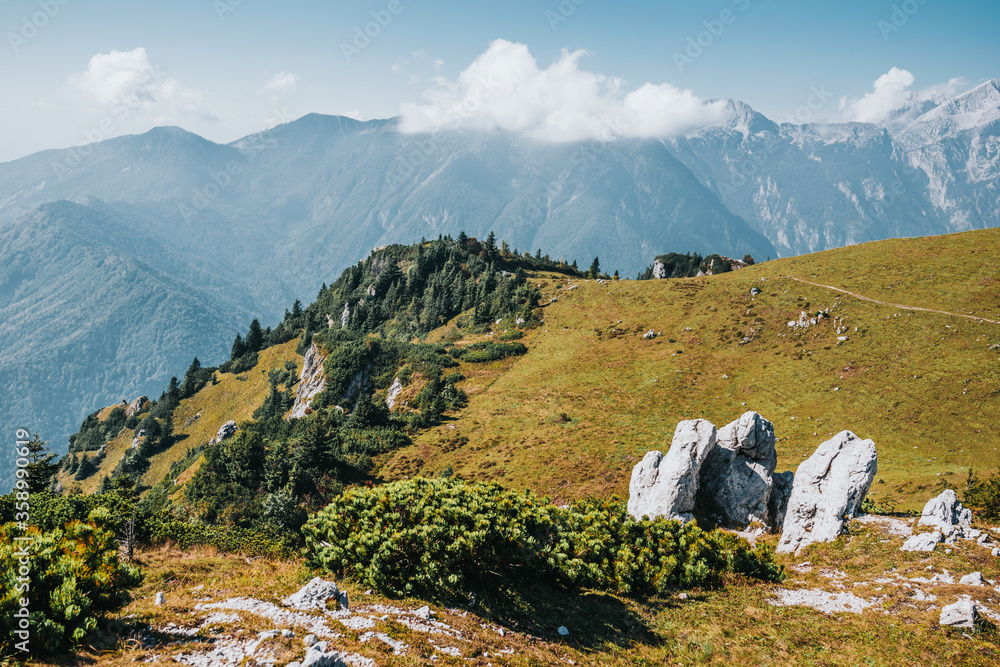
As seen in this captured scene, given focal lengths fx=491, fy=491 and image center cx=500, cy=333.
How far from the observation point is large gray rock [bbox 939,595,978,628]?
1778 centimetres

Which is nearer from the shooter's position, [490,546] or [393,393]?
[490,546]

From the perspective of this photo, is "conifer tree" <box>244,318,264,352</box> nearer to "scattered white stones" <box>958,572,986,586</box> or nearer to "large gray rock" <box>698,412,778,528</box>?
"large gray rock" <box>698,412,778,528</box>

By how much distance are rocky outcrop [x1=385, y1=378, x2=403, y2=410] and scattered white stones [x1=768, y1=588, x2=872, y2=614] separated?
2490 inches

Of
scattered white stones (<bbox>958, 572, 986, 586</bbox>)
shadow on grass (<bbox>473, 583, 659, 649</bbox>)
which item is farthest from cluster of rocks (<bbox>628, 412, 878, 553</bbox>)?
shadow on grass (<bbox>473, 583, 659, 649</bbox>)

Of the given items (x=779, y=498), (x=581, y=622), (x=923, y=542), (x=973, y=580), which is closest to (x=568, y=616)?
(x=581, y=622)

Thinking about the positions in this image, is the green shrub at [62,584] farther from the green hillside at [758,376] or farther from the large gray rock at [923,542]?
the green hillside at [758,376]

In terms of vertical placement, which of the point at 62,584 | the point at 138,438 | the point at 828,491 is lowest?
the point at 138,438

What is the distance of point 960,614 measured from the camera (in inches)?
712

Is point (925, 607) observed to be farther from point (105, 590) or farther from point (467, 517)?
point (105, 590)

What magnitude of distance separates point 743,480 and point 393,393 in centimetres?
5834

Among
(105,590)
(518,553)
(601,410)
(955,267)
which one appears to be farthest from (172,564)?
(955,267)

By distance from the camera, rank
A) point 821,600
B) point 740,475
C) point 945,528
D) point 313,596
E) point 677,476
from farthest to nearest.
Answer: point 740,475
point 677,476
point 945,528
point 821,600
point 313,596

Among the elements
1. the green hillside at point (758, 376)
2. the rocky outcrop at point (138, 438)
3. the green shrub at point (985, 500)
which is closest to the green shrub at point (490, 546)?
the green shrub at point (985, 500)

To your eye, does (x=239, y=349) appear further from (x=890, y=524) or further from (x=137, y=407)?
(x=890, y=524)
